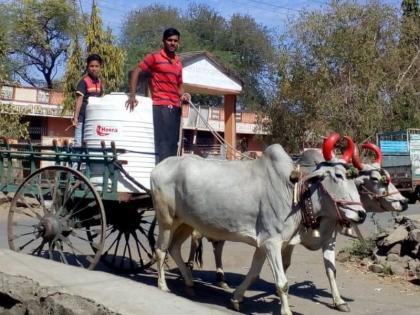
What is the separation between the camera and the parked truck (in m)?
20.9

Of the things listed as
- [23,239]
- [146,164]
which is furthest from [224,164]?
[23,239]

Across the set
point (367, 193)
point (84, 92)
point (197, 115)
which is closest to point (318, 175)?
point (367, 193)

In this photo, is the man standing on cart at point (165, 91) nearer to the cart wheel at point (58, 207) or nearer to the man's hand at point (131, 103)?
the man's hand at point (131, 103)

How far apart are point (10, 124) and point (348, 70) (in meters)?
10.3

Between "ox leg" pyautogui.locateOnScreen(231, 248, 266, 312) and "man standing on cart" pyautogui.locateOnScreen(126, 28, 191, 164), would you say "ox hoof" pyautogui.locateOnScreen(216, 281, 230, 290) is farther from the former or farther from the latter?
"man standing on cart" pyautogui.locateOnScreen(126, 28, 191, 164)

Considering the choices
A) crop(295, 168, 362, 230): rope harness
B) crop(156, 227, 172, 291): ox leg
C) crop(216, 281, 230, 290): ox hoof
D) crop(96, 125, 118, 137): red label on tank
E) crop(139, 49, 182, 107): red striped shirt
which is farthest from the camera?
crop(139, 49, 182, 107): red striped shirt

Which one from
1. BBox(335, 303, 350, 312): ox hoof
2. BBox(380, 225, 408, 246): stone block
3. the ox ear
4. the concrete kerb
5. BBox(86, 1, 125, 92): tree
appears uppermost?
BBox(86, 1, 125, 92): tree

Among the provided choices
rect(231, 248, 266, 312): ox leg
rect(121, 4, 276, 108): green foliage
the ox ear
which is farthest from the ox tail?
rect(121, 4, 276, 108): green foliage

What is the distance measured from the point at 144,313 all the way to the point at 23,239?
21.6ft

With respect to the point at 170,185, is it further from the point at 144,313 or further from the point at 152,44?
the point at 152,44

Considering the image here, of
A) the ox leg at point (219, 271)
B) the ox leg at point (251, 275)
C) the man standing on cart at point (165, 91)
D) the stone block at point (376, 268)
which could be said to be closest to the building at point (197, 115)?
the man standing on cart at point (165, 91)

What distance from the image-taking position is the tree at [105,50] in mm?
23188

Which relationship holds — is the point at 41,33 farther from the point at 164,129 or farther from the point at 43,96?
the point at 164,129

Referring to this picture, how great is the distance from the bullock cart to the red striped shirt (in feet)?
3.16
